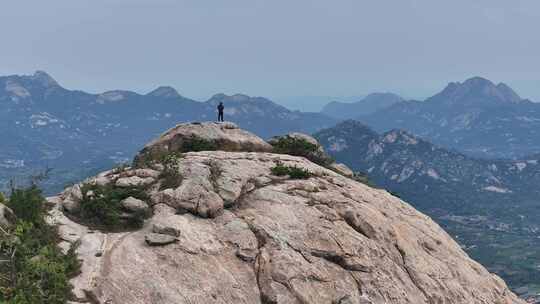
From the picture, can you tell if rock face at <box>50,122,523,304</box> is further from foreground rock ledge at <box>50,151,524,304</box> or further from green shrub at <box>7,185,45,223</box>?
green shrub at <box>7,185,45,223</box>

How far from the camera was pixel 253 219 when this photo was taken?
34.1 metres

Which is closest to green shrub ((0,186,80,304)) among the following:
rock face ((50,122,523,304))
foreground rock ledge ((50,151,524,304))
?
foreground rock ledge ((50,151,524,304))

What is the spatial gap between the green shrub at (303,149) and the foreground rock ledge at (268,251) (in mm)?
11403

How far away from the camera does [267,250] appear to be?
31469 millimetres

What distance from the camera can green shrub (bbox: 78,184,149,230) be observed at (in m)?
32.7

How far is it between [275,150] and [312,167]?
27.4 ft

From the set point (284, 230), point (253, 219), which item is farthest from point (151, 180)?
point (284, 230)

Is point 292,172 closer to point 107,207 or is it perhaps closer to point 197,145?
point 197,145

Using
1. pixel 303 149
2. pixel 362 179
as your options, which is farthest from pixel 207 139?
pixel 362 179

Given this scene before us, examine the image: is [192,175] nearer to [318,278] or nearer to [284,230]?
[284,230]

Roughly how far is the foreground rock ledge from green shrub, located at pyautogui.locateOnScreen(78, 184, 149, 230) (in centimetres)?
109

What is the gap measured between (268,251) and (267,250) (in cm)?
10

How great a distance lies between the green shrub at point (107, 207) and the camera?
3269 centimetres

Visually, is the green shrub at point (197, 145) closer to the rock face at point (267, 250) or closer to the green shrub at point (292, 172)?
the rock face at point (267, 250)
